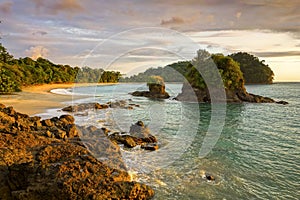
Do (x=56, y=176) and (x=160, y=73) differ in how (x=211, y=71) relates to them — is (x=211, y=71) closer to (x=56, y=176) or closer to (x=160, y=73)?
(x=160, y=73)

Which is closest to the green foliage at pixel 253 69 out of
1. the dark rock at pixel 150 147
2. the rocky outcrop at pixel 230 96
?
the rocky outcrop at pixel 230 96

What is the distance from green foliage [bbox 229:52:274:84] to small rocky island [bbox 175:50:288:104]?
90.1 m

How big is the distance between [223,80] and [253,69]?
4188 inches

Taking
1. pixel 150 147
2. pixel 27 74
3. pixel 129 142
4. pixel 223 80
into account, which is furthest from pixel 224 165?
pixel 27 74

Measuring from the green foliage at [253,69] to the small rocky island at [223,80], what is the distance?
90.1 meters

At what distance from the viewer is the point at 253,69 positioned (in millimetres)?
151750

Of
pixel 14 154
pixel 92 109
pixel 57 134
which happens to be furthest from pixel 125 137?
pixel 92 109

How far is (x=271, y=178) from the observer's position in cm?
1450

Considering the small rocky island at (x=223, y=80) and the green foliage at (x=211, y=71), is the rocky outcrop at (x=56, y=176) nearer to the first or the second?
the green foliage at (x=211, y=71)

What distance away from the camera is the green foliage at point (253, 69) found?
477 feet

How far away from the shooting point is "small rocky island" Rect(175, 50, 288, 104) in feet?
189

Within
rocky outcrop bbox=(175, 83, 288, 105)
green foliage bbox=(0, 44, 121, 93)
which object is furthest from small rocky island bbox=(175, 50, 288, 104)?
green foliage bbox=(0, 44, 121, 93)

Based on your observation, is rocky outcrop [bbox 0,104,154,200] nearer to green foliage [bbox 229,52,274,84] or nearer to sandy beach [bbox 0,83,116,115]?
sandy beach [bbox 0,83,116,115]

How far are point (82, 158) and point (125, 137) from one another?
8992 millimetres
